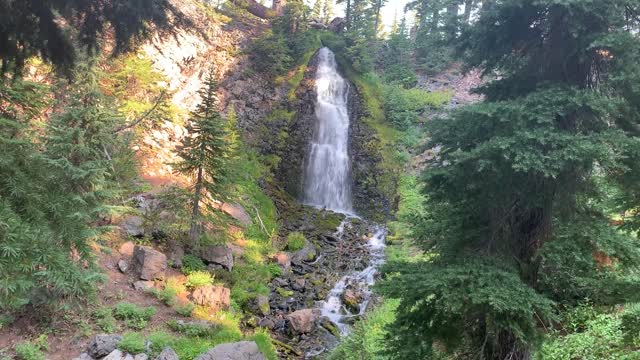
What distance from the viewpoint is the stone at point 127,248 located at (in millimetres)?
13320

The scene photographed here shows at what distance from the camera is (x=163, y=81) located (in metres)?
22.2

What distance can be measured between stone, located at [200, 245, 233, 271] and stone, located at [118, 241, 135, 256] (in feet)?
7.37

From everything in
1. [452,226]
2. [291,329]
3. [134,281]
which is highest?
[452,226]

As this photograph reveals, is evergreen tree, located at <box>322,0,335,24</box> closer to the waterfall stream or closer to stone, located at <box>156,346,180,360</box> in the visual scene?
the waterfall stream

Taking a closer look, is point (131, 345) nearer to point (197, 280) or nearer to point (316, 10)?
point (197, 280)

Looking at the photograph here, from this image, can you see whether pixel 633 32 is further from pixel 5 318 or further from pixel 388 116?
pixel 388 116

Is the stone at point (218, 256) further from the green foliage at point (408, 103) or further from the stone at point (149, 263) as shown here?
the green foliage at point (408, 103)

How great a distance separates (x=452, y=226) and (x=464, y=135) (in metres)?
1.48

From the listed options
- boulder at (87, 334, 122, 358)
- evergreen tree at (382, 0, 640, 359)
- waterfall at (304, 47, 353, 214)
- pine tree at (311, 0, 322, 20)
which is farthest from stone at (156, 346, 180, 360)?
pine tree at (311, 0, 322, 20)

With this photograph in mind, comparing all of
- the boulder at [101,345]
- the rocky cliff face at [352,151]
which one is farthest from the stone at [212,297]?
the rocky cliff face at [352,151]

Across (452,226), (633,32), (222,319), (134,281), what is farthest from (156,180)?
(633,32)

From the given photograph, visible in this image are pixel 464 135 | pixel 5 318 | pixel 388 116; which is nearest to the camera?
pixel 464 135

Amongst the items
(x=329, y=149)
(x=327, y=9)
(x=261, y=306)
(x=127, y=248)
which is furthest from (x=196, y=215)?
(x=327, y=9)

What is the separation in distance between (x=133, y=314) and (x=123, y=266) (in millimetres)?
2193
